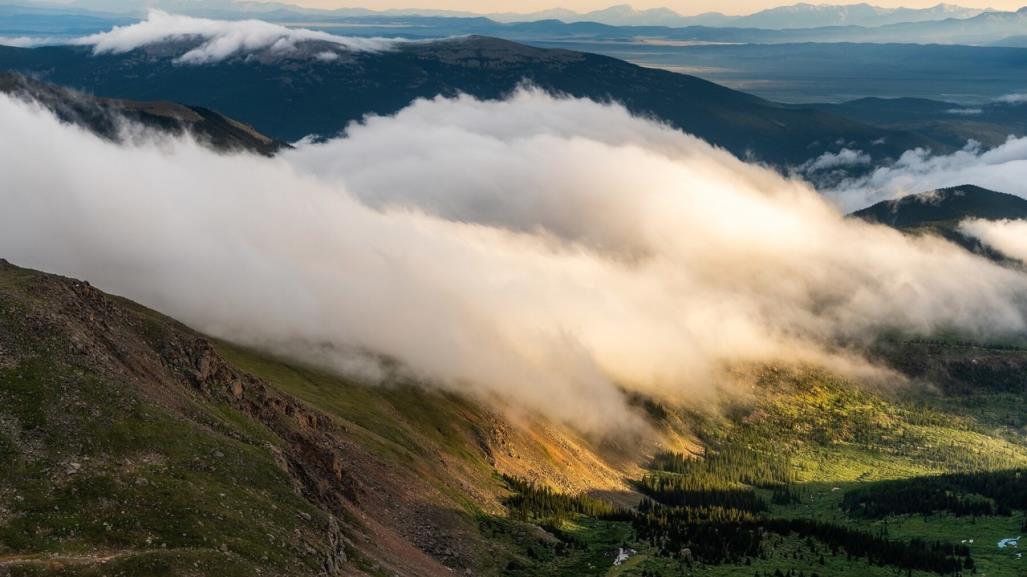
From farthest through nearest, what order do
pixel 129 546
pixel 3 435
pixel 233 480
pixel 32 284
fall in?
1. pixel 32 284
2. pixel 233 480
3. pixel 3 435
4. pixel 129 546

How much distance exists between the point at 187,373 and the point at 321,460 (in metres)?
31.3

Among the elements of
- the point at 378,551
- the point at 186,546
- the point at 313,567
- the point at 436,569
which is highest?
the point at 186,546

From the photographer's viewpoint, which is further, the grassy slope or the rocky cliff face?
the rocky cliff face

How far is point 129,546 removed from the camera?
348 feet

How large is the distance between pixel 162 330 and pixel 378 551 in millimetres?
64402

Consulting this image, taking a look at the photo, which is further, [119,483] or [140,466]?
[140,466]

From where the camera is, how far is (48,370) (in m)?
131

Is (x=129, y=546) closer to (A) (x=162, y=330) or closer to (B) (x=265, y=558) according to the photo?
(B) (x=265, y=558)

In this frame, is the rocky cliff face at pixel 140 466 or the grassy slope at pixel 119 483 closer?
the grassy slope at pixel 119 483

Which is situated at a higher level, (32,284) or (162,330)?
(32,284)

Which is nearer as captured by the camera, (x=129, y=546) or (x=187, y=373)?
(x=129, y=546)

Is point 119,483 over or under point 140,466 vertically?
over

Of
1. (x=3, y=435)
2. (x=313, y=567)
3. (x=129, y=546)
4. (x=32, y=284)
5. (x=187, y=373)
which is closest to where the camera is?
(x=129, y=546)

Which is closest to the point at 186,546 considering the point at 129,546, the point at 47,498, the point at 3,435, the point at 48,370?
the point at 129,546
